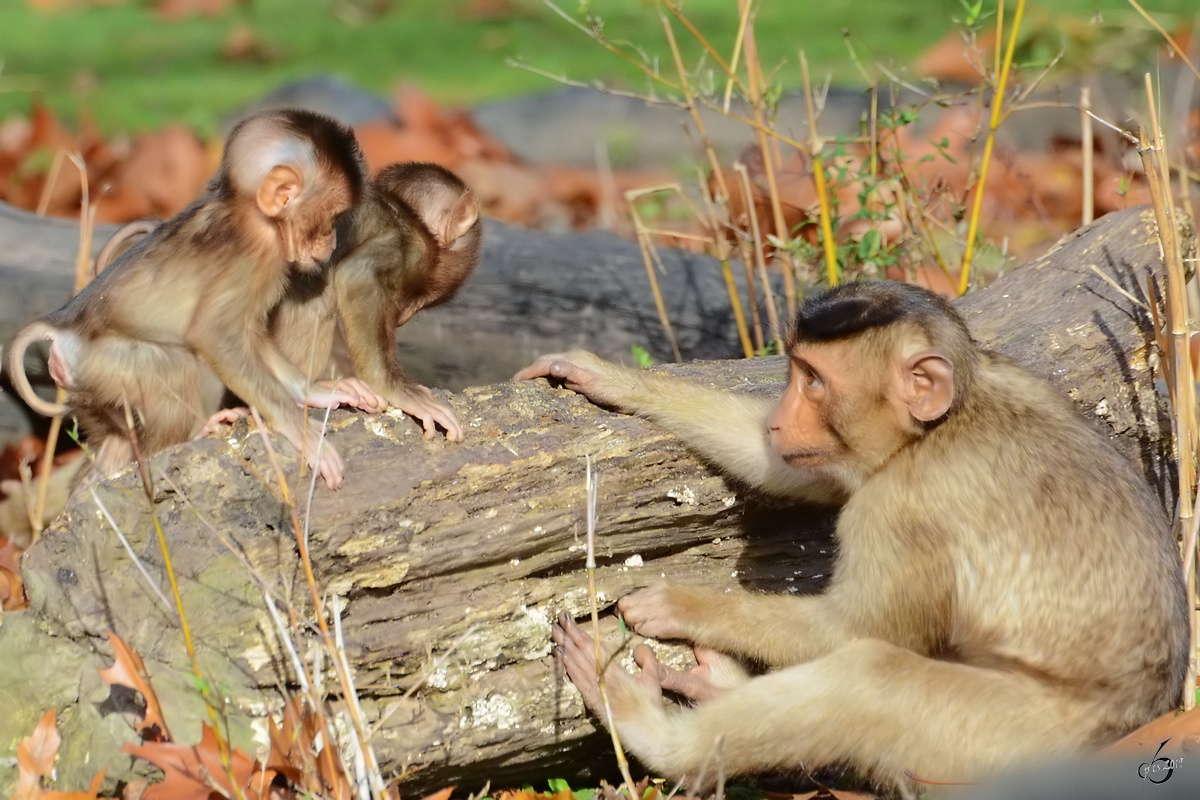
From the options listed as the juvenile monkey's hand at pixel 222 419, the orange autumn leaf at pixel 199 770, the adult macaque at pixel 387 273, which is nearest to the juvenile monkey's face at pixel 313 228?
the adult macaque at pixel 387 273

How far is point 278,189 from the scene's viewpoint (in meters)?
4.46

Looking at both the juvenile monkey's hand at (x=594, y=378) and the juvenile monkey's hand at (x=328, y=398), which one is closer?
Answer: the juvenile monkey's hand at (x=328, y=398)

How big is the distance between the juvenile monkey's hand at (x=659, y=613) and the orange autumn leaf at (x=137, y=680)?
1.44 meters

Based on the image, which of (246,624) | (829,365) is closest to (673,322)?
(829,365)

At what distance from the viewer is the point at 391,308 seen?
4.92m

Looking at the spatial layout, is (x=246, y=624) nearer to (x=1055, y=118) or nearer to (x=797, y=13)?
(x=1055, y=118)

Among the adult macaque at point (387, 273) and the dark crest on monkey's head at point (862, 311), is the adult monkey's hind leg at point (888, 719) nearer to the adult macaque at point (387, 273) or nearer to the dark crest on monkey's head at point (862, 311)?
the dark crest on monkey's head at point (862, 311)

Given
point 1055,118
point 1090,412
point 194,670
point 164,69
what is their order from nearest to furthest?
point 194,670 → point 1090,412 → point 1055,118 → point 164,69

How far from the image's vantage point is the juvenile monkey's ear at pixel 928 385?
3848 millimetres

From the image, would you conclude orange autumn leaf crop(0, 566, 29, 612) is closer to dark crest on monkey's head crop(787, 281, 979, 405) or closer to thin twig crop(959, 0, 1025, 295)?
dark crest on monkey's head crop(787, 281, 979, 405)

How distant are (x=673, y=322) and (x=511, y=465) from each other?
2.69 meters

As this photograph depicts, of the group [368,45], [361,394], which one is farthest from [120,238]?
[368,45]

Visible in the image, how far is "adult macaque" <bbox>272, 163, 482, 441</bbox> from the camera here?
4.72 meters

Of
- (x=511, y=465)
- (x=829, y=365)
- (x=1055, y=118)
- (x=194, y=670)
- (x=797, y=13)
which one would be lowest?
(x=194, y=670)
